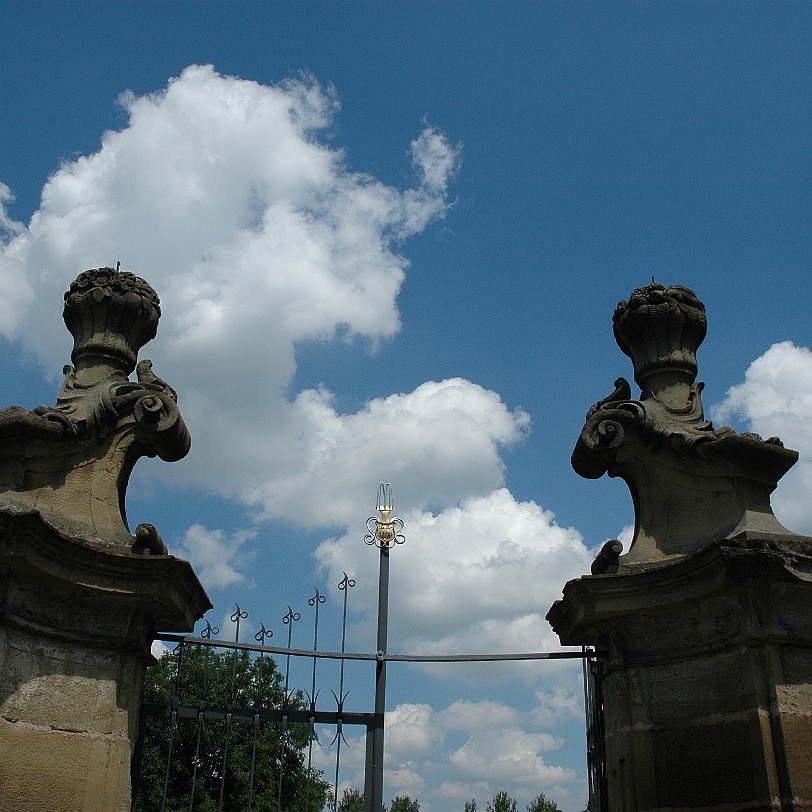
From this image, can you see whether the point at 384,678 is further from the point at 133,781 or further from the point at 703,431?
the point at 703,431

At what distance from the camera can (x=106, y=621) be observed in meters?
6.11

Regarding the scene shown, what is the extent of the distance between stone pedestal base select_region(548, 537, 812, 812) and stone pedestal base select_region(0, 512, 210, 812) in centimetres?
311

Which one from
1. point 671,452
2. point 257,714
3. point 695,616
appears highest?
point 671,452

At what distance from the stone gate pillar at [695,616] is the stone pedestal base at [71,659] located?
122 inches

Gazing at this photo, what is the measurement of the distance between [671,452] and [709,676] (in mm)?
1633

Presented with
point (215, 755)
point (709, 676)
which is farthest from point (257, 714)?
point (215, 755)

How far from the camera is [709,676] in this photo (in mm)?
5895

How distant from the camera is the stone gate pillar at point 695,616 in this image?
5551 mm

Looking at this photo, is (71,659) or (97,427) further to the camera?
(97,427)

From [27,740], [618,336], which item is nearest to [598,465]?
[618,336]

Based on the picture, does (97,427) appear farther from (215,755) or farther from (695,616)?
(215,755)

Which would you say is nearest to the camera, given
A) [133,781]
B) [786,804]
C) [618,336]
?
[786,804]

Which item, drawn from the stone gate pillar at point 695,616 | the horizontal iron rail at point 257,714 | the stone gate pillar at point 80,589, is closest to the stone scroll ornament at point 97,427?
the stone gate pillar at point 80,589

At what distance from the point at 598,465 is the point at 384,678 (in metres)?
2.33
